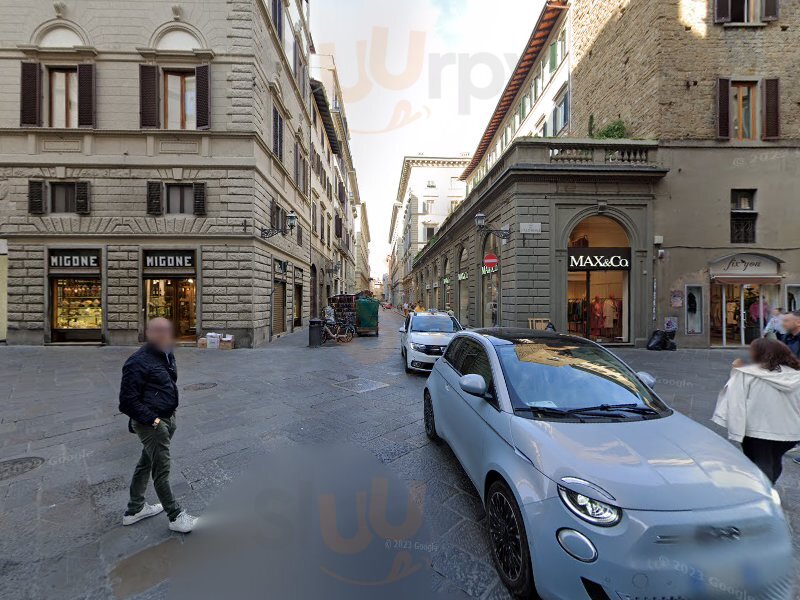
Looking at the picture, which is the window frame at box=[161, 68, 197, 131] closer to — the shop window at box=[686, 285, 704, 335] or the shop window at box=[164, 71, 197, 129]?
the shop window at box=[164, 71, 197, 129]

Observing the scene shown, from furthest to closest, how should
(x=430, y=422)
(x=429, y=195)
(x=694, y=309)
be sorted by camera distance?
(x=429, y=195) < (x=694, y=309) < (x=430, y=422)

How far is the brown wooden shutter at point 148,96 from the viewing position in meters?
13.3

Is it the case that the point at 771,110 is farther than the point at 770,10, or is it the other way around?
the point at 771,110

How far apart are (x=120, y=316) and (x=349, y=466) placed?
1383cm

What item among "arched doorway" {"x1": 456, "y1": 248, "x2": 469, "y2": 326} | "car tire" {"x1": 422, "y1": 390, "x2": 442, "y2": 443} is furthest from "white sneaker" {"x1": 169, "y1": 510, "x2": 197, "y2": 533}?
A: "arched doorway" {"x1": 456, "y1": 248, "x2": 469, "y2": 326}

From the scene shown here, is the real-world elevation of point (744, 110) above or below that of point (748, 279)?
above

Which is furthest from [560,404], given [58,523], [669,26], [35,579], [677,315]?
[669,26]

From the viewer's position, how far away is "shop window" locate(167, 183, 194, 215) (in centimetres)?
1362

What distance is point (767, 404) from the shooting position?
2943 mm

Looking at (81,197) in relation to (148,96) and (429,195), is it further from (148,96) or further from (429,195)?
(429,195)

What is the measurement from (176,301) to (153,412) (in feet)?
42.9

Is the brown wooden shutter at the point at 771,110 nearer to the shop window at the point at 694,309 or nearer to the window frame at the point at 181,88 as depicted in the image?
the shop window at the point at 694,309

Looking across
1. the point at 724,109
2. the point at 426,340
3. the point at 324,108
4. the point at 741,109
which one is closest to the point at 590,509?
the point at 426,340

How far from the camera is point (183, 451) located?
428 cm
